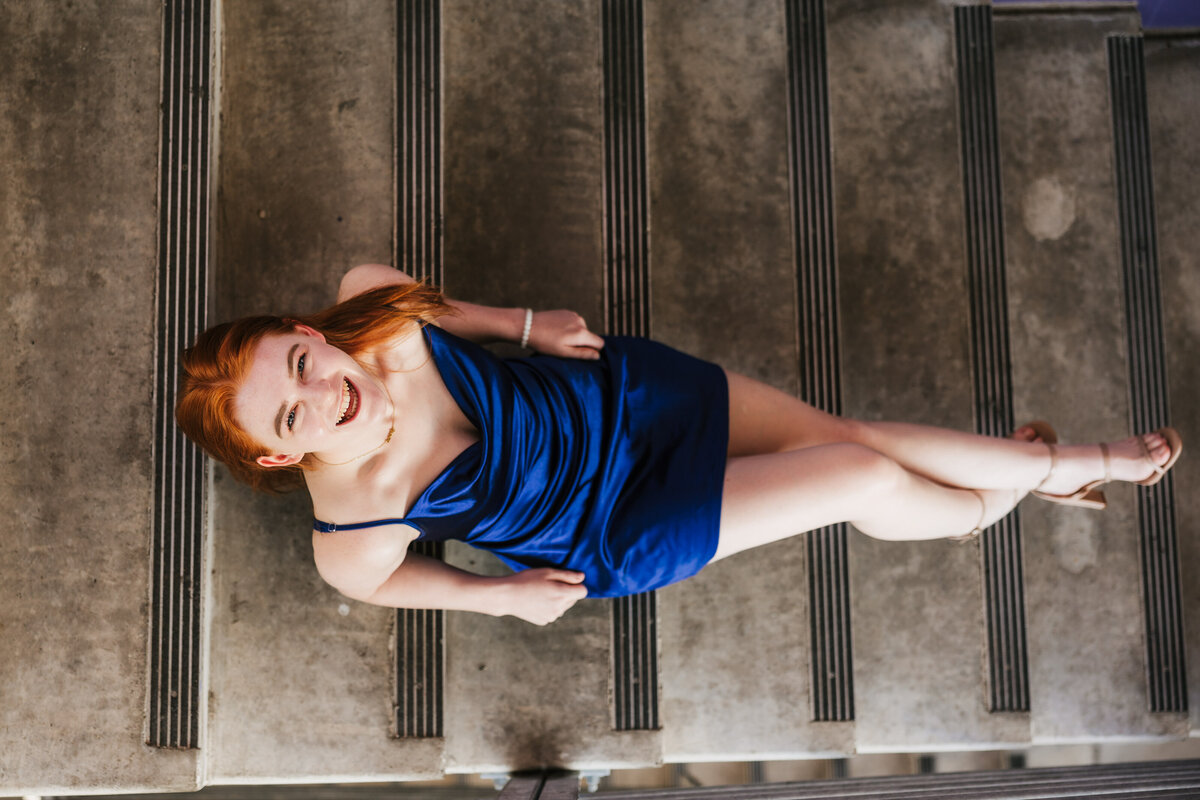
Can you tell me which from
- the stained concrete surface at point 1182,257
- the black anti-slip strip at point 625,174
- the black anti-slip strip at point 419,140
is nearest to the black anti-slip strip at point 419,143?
the black anti-slip strip at point 419,140

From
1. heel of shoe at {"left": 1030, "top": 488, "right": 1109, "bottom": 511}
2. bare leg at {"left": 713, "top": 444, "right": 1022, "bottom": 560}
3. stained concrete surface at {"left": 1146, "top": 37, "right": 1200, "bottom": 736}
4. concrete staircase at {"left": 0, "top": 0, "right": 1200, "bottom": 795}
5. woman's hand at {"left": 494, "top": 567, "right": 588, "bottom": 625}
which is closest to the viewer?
bare leg at {"left": 713, "top": 444, "right": 1022, "bottom": 560}

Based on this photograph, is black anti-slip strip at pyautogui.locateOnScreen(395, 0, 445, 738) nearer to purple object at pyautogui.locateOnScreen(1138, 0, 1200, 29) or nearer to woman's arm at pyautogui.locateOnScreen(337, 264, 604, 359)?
woman's arm at pyautogui.locateOnScreen(337, 264, 604, 359)

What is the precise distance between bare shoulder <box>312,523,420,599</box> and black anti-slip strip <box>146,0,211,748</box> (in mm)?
846

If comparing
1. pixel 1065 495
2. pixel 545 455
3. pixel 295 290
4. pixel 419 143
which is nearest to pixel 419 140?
pixel 419 143

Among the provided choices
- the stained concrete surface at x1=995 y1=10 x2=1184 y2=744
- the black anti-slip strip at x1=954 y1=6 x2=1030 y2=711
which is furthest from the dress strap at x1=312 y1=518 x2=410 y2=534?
the stained concrete surface at x1=995 y1=10 x2=1184 y2=744

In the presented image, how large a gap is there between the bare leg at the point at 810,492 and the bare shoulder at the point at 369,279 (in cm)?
113

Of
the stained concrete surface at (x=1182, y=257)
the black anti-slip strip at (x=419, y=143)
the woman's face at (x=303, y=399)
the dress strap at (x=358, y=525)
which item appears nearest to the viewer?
the woman's face at (x=303, y=399)

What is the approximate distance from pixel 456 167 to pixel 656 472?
4.92 feet

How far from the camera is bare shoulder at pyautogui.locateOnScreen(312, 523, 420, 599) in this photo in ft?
6.48

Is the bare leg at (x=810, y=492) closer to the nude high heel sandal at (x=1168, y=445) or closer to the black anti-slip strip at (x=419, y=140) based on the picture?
the nude high heel sandal at (x=1168, y=445)

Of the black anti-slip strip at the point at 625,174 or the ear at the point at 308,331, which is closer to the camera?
the ear at the point at 308,331

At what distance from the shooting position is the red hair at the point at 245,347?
171 cm

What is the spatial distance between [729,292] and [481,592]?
5.02 feet

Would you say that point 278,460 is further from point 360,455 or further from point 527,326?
point 527,326
